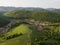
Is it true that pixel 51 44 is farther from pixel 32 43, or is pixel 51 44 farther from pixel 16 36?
pixel 16 36

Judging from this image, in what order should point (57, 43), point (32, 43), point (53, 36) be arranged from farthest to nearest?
point (53, 36) → point (57, 43) → point (32, 43)

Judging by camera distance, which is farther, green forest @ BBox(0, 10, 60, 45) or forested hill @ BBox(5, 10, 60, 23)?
forested hill @ BBox(5, 10, 60, 23)

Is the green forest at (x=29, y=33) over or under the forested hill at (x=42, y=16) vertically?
over

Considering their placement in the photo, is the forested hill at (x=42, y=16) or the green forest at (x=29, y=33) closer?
the green forest at (x=29, y=33)

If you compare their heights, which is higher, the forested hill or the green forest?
the green forest

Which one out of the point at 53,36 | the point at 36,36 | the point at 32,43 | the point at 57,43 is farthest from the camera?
the point at 53,36

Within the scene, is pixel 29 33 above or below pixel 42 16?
above

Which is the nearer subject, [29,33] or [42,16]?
[29,33]

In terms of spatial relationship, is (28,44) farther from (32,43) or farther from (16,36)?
(16,36)

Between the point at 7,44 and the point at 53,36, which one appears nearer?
the point at 7,44

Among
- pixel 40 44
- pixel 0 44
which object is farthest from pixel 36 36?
pixel 0 44
